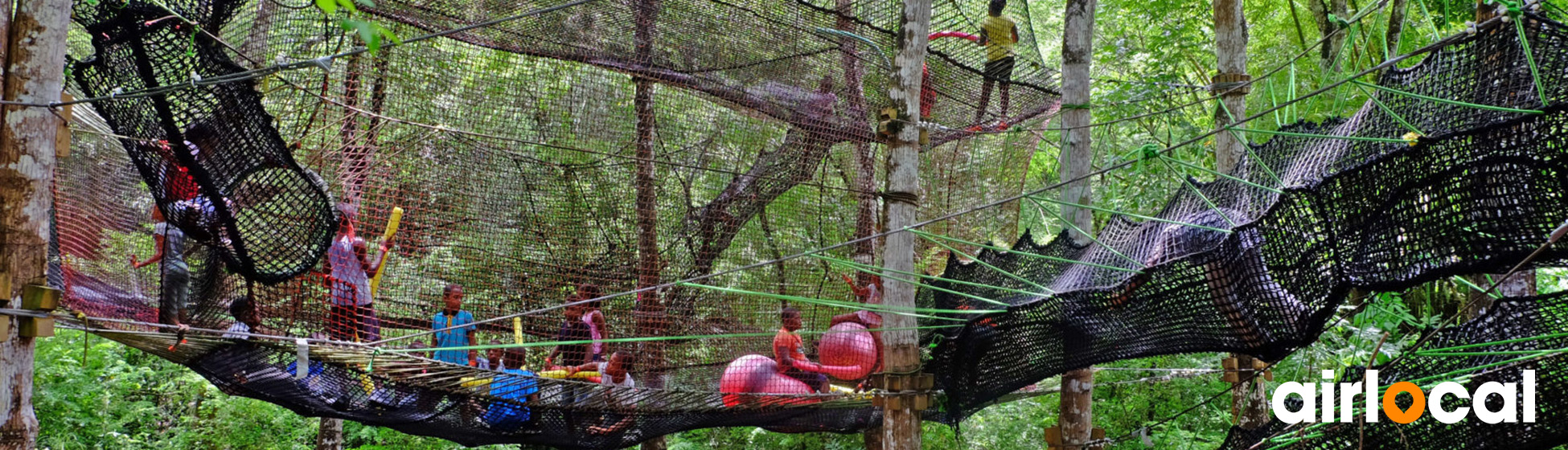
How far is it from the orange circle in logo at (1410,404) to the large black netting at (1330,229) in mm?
591

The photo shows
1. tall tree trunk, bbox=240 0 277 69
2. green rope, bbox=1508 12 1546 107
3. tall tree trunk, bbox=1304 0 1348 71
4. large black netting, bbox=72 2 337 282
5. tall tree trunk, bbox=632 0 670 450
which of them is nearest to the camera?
green rope, bbox=1508 12 1546 107

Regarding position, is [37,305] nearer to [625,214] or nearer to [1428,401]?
[625,214]

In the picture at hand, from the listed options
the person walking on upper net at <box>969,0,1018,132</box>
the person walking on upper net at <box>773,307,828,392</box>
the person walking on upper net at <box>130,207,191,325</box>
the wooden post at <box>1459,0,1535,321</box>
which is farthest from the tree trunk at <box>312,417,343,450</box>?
the wooden post at <box>1459,0,1535,321</box>

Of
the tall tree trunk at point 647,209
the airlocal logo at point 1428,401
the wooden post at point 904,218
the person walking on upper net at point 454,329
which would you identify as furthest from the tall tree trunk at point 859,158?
the airlocal logo at point 1428,401

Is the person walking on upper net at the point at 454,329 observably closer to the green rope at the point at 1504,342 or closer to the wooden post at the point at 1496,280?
the green rope at the point at 1504,342

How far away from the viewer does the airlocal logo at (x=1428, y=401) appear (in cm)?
349

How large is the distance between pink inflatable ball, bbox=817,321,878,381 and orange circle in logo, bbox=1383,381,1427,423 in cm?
236

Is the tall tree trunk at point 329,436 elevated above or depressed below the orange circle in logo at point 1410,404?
below

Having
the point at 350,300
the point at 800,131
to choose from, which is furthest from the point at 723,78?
the point at 350,300

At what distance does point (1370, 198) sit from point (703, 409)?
9.72 ft

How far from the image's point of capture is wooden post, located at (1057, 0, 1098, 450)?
18.5 ft

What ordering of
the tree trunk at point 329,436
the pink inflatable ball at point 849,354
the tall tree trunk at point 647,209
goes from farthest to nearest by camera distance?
the tree trunk at point 329,436
the pink inflatable ball at point 849,354
the tall tree trunk at point 647,209

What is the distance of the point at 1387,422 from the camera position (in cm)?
370

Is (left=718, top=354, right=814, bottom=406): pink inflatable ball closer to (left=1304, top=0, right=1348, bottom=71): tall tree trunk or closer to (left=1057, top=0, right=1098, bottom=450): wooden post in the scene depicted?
(left=1057, top=0, right=1098, bottom=450): wooden post
